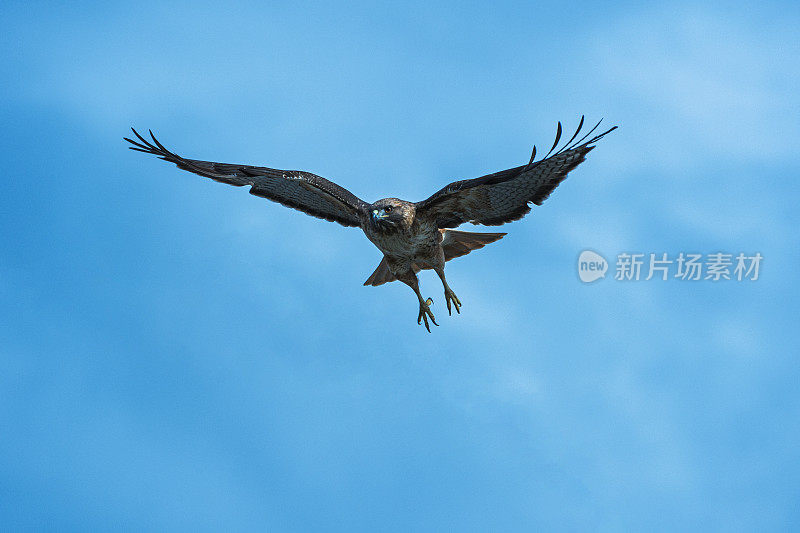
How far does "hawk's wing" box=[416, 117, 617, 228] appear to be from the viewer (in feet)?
40.5

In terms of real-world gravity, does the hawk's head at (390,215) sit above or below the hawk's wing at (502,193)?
below

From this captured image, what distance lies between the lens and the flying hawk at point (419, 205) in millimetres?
12594

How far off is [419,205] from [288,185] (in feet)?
6.54

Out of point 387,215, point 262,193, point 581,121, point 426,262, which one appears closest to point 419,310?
point 426,262

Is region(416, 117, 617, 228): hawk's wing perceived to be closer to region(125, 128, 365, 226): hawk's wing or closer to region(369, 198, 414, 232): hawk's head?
region(369, 198, 414, 232): hawk's head

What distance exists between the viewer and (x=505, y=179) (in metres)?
12.4

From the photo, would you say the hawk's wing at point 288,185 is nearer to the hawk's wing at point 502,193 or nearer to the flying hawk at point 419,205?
the flying hawk at point 419,205

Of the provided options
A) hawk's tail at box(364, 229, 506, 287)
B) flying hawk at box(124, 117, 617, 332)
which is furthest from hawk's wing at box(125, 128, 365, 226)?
hawk's tail at box(364, 229, 506, 287)

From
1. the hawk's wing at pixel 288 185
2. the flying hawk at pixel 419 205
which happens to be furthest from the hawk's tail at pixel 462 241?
the hawk's wing at pixel 288 185

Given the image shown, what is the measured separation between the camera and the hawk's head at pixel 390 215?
41.7 feet

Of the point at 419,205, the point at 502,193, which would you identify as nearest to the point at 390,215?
the point at 419,205

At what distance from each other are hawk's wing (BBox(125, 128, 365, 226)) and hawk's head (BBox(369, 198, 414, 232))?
55cm

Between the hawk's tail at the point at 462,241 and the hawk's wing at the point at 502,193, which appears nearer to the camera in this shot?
the hawk's wing at the point at 502,193

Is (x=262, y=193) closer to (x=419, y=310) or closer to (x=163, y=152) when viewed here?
(x=163, y=152)
